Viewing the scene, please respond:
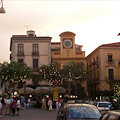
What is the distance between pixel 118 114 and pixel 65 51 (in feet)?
172

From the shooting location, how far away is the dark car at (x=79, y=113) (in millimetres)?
10180

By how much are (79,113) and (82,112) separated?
145mm

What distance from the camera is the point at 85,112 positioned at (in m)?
10.6

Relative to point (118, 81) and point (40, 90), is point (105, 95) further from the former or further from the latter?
point (40, 90)

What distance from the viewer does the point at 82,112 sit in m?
10.5

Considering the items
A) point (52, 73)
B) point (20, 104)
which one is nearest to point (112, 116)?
point (20, 104)

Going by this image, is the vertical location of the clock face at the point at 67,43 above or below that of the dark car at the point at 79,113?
above

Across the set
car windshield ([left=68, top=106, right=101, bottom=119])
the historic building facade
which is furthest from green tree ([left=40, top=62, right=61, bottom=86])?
car windshield ([left=68, top=106, right=101, bottom=119])

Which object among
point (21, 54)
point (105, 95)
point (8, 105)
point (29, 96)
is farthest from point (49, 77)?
point (8, 105)

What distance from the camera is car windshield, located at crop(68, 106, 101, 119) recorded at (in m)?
10.3

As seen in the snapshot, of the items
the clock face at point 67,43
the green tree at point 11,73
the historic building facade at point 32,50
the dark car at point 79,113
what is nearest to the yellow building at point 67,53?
the clock face at point 67,43

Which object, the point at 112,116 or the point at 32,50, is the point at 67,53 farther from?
the point at 112,116

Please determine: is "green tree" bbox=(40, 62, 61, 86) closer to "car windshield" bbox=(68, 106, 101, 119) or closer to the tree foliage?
the tree foliage

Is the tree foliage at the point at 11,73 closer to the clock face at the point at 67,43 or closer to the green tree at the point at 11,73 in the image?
the green tree at the point at 11,73
